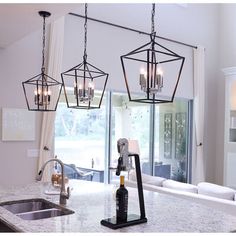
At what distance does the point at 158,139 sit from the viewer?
697cm

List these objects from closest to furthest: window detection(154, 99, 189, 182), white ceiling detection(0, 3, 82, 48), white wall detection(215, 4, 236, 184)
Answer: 1. white ceiling detection(0, 3, 82, 48)
2. window detection(154, 99, 189, 182)
3. white wall detection(215, 4, 236, 184)

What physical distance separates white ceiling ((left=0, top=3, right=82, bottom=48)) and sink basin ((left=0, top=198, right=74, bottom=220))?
168 centimetres

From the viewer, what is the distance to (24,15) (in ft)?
10.2

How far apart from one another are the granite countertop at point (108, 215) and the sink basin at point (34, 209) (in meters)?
0.06

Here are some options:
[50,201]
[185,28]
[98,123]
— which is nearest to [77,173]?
[98,123]

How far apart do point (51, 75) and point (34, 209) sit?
9.15ft

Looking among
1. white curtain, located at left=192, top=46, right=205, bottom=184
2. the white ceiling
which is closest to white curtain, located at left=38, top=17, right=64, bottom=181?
the white ceiling

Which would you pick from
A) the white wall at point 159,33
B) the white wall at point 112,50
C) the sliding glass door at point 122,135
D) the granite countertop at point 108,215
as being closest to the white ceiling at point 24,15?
the white wall at point 112,50

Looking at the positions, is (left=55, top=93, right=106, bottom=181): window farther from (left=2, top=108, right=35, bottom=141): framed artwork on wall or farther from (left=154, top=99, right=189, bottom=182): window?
(left=154, top=99, right=189, bottom=182): window

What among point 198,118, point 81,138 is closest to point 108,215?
point 81,138

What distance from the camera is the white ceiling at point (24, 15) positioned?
2.88m

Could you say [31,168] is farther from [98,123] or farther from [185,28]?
[185,28]

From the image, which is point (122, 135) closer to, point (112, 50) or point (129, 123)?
point (129, 123)

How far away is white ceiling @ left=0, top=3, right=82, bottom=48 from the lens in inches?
113
